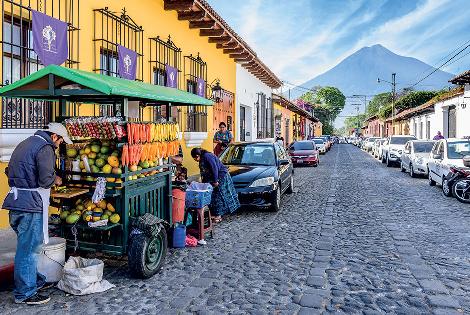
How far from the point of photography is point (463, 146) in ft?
42.2

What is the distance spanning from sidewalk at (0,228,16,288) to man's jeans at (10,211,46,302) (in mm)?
554

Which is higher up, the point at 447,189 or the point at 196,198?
the point at 196,198

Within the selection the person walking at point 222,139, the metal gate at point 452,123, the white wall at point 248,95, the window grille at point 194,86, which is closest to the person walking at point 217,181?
the person walking at point 222,139

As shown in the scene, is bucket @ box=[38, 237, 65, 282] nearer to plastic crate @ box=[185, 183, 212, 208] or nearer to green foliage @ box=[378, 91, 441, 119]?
plastic crate @ box=[185, 183, 212, 208]

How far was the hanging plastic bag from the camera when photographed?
15.3 ft

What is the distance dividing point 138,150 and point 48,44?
2.88 m

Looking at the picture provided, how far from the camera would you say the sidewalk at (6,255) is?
495 centimetres

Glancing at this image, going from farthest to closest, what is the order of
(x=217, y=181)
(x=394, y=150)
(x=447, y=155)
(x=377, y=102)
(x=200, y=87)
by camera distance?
(x=377, y=102) → (x=394, y=150) → (x=200, y=87) → (x=447, y=155) → (x=217, y=181)

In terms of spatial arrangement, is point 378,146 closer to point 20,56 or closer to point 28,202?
point 20,56

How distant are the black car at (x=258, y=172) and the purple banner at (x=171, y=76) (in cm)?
229

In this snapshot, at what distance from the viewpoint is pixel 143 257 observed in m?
5.08

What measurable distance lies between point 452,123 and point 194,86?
695 inches

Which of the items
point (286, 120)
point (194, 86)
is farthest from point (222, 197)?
point (286, 120)

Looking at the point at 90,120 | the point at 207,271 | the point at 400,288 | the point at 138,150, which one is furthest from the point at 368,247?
Answer: the point at 90,120
